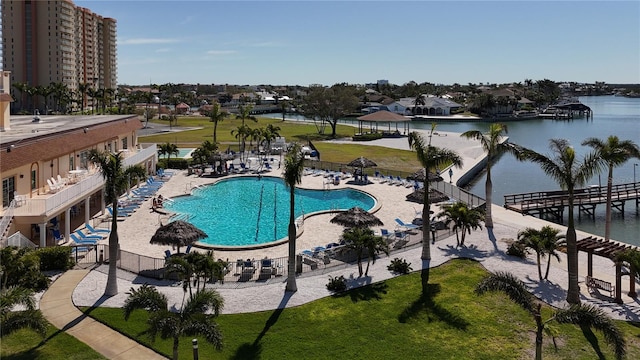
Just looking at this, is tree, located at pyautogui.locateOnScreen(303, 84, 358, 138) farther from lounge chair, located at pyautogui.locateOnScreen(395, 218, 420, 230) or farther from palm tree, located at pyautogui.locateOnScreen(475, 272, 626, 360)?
palm tree, located at pyautogui.locateOnScreen(475, 272, 626, 360)

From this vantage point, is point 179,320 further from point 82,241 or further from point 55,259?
point 82,241

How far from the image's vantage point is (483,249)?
25859 millimetres

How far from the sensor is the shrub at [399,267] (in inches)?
879

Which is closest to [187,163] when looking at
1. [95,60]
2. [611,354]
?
[611,354]

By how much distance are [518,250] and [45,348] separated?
2098cm

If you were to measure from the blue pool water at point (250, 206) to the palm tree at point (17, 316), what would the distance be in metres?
14.5

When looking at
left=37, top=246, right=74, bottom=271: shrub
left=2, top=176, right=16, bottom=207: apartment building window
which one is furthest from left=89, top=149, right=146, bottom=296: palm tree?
left=2, top=176, right=16, bottom=207: apartment building window

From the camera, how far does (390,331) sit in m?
16.9

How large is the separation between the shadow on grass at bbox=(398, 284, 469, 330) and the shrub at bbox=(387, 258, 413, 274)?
251 centimetres

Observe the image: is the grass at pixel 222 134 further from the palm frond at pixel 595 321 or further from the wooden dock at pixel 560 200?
the palm frond at pixel 595 321

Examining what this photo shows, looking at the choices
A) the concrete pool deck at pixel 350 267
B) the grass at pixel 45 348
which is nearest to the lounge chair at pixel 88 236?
the concrete pool deck at pixel 350 267

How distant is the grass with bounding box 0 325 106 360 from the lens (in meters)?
14.6

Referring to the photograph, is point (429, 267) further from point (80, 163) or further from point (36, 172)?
point (80, 163)

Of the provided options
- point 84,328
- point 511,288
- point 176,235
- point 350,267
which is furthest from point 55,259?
point 511,288
